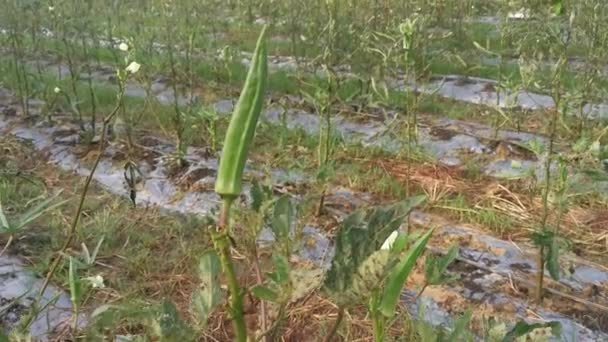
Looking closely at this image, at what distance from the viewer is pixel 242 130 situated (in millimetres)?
886

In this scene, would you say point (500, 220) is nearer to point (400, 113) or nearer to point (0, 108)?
Result: point (400, 113)

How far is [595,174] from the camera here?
5.76ft

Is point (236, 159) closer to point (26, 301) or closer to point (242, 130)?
point (242, 130)

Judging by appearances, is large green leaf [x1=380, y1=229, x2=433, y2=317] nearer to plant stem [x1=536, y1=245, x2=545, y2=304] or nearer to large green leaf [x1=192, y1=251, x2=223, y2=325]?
large green leaf [x1=192, y1=251, x2=223, y2=325]

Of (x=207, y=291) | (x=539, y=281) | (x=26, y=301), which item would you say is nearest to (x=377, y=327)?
(x=207, y=291)

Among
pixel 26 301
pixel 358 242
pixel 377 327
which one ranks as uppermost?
pixel 358 242

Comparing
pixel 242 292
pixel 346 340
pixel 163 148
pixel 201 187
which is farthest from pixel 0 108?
pixel 242 292

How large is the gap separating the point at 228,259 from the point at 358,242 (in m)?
0.19

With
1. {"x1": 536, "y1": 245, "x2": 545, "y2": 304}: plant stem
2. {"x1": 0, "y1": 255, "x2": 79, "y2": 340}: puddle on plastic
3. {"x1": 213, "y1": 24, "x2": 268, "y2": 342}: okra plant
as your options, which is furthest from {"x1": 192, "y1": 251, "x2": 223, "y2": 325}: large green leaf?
{"x1": 536, "y1": 245, "x2": 545, "y2": 304}: plant stem

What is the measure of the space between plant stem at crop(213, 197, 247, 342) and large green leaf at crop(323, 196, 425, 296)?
0.12m

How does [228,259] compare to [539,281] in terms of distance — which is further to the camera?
[539,281]

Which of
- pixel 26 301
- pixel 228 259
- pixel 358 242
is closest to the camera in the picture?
pixel 228 259

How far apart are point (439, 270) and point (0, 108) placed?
407 cm

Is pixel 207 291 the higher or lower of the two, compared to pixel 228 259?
lower
